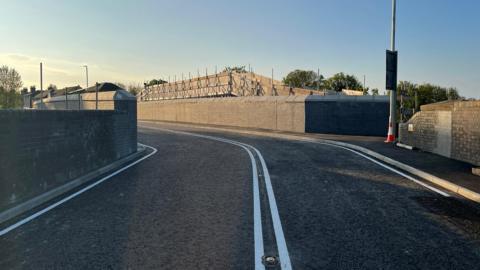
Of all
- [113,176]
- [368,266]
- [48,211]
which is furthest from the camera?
[113,176]

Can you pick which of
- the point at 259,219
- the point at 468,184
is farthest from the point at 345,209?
the point at 468,184

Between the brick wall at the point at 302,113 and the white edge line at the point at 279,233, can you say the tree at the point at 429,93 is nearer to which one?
the brick wall at the point at 302,113

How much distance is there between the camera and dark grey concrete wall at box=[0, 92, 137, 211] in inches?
284

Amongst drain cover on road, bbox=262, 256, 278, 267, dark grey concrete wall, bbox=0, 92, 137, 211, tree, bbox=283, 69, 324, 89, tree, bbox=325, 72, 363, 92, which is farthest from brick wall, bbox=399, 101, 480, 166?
tree, bbox=283, 69, 324, 89

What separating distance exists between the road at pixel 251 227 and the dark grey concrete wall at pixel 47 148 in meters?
0.98

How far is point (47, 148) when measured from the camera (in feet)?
28.3

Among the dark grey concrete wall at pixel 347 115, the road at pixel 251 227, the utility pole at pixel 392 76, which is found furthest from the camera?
the dark grey concrete wall at pixel 347 115

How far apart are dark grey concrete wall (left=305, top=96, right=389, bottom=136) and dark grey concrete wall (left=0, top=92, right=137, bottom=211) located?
58.2ft

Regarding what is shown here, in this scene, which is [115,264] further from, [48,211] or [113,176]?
[113,176]

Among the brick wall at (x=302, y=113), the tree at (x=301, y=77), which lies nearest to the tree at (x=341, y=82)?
the tree at (x=301, y=77)

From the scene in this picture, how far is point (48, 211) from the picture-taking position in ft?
23.0

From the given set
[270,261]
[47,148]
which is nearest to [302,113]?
[47,148]

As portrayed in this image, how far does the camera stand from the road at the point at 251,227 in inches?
186

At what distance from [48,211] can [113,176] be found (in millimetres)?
3646
